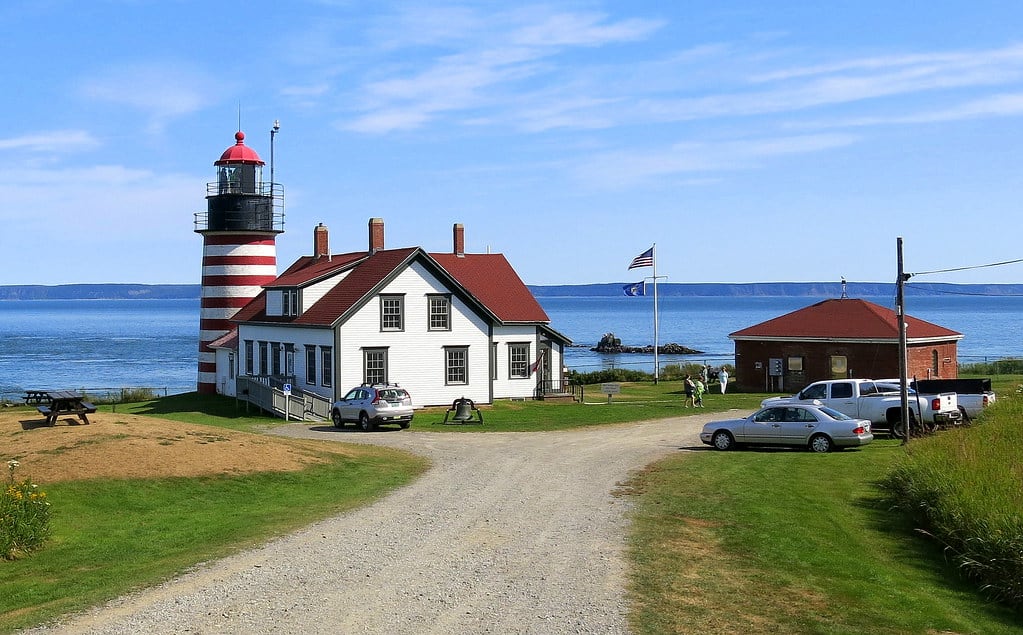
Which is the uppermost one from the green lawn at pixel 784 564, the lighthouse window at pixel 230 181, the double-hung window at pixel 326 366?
the lighthouse window at pixel 230 181

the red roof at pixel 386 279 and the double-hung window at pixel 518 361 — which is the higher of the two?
the red roof at pixel 386 279

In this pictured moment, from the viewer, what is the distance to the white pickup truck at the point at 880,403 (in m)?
33.7

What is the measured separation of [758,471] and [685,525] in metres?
7.93

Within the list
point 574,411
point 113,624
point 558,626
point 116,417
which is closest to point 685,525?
point 558,626

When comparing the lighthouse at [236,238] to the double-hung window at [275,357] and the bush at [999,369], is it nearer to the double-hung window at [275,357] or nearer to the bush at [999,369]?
the double-hung window at [275,357]

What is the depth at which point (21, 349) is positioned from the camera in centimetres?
14688

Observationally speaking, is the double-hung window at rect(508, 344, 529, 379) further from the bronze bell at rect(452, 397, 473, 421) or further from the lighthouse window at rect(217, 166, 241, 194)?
the lighthouse window at rect(217, 166, 241, 194)

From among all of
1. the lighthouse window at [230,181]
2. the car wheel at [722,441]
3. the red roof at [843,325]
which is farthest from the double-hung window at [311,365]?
the red roof at [843,325]

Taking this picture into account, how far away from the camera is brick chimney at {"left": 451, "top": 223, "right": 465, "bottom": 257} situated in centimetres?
5644

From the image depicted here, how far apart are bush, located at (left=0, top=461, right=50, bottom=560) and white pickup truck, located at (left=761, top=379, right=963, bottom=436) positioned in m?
22.0

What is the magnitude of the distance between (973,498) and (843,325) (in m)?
38.3

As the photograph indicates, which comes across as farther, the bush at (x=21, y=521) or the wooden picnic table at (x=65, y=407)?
the wooden picnic table at (x=65, y=407)

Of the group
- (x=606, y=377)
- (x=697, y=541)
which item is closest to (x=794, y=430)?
(x=697, y=541)

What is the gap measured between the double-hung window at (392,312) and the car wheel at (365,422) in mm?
8466
